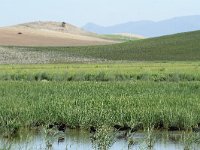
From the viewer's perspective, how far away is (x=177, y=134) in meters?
19.0

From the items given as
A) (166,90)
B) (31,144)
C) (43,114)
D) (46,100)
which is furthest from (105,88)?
(31,144)

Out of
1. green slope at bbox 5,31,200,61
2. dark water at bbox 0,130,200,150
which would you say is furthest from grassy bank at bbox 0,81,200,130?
green slope at bbox 5,31,200,61

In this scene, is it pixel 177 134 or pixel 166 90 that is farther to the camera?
pixel 166 90

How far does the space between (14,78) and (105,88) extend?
1188 cm

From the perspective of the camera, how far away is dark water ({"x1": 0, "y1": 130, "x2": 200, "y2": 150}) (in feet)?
53.3

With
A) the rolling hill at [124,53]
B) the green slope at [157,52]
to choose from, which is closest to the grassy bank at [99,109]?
the rolling hill at [124,53]

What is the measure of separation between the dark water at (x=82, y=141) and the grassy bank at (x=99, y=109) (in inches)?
18.7

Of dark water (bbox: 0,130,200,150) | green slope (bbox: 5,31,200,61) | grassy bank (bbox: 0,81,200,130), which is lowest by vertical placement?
green slope (bbox: 5,31,200,61)

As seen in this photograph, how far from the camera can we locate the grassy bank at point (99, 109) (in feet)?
63.4

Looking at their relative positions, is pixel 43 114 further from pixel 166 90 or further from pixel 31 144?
pixel 166 90

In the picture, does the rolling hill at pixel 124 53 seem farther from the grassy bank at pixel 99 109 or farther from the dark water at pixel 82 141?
the dark water at pixel 82 141

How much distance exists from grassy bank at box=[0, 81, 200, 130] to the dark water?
1.56 ft

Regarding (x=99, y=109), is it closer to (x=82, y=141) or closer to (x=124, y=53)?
(x=82, y=141)

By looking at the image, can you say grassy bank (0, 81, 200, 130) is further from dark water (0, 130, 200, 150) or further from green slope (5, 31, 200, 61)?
green slope (5, 31, 200, 61)
